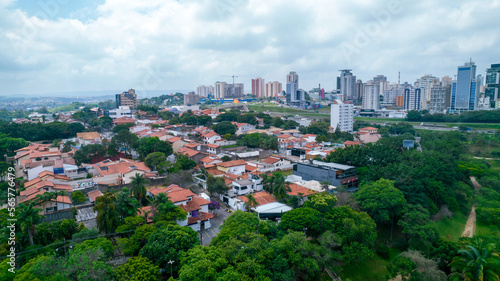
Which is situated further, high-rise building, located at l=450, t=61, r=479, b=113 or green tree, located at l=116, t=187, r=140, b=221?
high-rise building, located at l=450, t=61, r=479, b=113

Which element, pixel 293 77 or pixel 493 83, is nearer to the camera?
pixel 493 83

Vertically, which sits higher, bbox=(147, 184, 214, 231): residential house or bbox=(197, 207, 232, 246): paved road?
bbox=(147, 184, 214, 231): residential house

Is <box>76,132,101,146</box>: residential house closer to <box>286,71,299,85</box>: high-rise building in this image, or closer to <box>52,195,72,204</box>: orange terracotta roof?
<box>52,195,72,204</box>: orange terracotta roof

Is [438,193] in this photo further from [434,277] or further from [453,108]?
[453,108]

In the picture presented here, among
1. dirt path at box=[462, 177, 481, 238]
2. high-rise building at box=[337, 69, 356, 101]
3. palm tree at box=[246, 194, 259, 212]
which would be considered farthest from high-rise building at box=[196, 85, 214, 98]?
dirt path at box=[462, 177, 481, 238]

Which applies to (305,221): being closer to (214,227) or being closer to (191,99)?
(214,227)

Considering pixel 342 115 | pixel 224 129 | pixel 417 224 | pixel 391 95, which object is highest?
pixel 391 95

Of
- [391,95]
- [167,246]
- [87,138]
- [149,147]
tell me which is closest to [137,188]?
[167,246]

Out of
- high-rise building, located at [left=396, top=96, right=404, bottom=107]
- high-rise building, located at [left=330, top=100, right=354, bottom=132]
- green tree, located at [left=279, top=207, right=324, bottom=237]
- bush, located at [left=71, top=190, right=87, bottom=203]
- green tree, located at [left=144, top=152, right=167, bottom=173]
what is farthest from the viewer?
high-rise building, located at [left=396, top=96, right=404, bottom=107]

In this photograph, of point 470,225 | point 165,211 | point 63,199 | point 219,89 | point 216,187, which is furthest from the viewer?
point 219,89
